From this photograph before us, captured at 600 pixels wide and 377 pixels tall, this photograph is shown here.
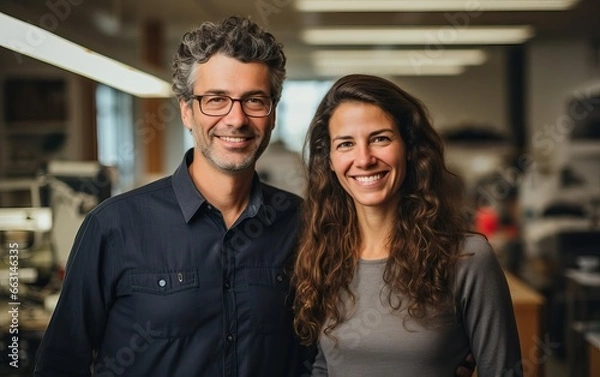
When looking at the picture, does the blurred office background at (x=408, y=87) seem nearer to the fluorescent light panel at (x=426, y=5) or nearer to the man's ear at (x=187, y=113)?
the fluorescent light panel at (x=426, y=5)

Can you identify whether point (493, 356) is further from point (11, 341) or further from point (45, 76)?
point (45, 76)

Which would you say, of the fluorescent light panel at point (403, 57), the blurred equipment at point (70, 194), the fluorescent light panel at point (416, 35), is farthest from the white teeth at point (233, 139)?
the fluorescent light panel at point (403, 57)

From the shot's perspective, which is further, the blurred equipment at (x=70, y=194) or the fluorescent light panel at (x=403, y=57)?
the fluorescent light panel at (x=403, y=57)

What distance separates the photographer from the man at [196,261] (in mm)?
1666

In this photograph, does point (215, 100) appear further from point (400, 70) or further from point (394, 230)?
point (400, 70)

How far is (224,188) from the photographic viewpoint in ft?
5.67

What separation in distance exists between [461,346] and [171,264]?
0.67 meters

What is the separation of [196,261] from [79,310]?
0.28 meters

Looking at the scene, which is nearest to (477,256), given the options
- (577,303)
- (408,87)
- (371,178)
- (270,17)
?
(371,178)

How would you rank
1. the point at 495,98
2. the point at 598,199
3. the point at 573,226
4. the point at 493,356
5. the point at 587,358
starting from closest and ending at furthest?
1. the point at 493,356
2. the point at 587,358
3. the point at 573,226
4. the point at 598,199
5. the point at 495,98

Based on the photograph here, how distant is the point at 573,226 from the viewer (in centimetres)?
714

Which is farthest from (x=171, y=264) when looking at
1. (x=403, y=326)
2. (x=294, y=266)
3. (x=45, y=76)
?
(x=45, y=76)

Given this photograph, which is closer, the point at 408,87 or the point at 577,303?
the point at 577,303

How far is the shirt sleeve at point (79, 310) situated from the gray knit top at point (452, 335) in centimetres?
55
